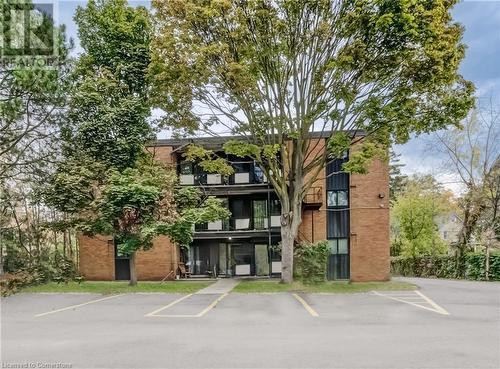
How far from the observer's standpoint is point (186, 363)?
5621mm

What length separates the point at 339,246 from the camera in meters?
21.2

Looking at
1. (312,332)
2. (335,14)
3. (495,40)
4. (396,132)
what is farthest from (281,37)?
(312,332)

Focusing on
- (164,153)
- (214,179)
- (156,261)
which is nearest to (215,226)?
(214,179)

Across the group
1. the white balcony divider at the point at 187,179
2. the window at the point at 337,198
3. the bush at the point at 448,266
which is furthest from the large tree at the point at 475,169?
the white balcony divider at the point at 187,179

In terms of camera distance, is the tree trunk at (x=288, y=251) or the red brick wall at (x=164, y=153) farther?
the red brick wall at (x=164, y=153)

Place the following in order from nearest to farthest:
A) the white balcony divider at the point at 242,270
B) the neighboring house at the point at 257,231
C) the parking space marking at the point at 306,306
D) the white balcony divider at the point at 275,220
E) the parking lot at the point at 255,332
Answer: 1. the parking lot at the point at 255,332
2. the parking space marking at the point at 306,306
3. the neighboring house at the point at 257,231
4. the white balcony divider at the point at 275,220
5. the white balcony divider at the point at 242,270

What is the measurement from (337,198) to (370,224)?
235 centimetres

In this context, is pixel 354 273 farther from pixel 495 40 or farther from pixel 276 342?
pixel 276 342

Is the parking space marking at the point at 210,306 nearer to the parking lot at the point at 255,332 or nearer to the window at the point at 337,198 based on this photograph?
the parking lot at the point at 255,332

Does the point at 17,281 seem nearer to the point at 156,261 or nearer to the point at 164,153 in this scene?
the point at 156,261

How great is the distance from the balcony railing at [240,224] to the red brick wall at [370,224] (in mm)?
4559

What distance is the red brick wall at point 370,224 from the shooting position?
20.5 m

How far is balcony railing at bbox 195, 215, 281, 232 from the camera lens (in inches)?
828

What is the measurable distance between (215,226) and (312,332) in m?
14.1
